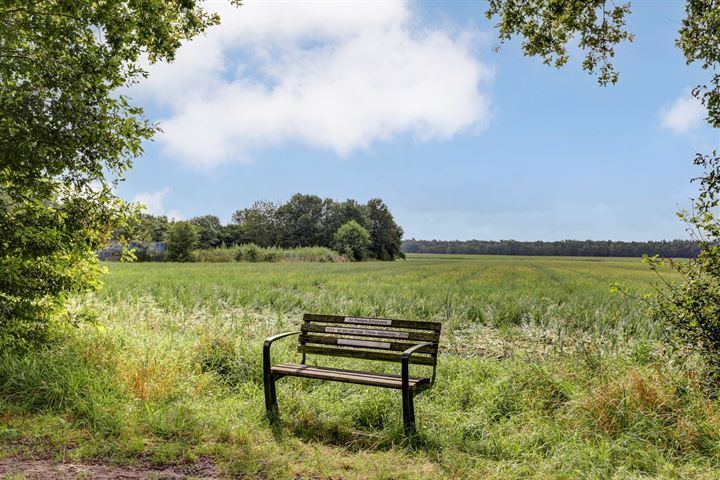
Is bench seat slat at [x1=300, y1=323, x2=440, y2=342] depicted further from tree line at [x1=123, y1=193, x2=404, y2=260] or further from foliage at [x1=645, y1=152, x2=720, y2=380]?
tree line at [x1=123, y1=193, x2=404, y2=260]

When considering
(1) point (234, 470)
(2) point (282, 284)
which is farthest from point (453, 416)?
(2) point (282, 284)

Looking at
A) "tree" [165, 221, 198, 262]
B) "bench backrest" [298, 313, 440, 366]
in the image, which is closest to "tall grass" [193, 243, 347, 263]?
"tree" [165, 221, 198, 262]

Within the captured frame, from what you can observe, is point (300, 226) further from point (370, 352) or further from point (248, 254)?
point (370, 352)

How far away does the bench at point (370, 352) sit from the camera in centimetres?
455

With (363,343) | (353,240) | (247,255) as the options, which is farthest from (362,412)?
(353,240)

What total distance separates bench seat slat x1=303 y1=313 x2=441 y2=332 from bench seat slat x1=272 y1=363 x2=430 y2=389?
0.53 m

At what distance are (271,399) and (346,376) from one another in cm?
89

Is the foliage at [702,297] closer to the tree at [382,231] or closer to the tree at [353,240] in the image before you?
the tree at [353,240]

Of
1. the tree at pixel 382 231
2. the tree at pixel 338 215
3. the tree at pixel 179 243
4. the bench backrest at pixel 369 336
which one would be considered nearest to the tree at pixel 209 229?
the tree at pixel 338 215

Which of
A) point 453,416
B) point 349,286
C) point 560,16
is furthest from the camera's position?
point 349,286

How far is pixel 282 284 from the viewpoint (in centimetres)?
1567

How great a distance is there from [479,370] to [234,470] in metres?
3.32

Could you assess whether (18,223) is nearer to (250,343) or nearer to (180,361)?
(180,361)

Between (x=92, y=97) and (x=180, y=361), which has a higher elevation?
(x=92, y=97)
